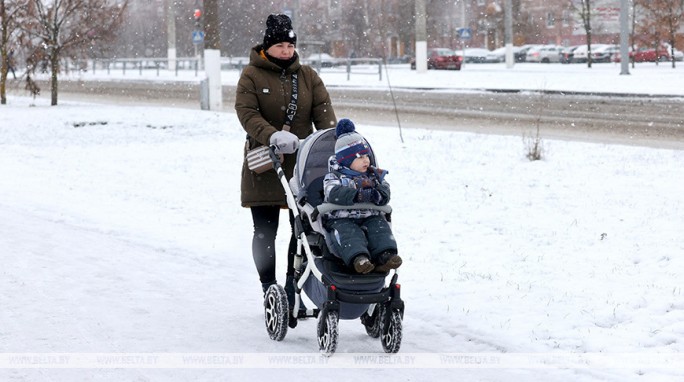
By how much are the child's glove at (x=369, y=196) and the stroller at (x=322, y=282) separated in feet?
0.11

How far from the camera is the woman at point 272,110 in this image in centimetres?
579

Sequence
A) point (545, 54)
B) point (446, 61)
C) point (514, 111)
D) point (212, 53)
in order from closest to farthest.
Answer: point (514, 111)
point (212, 53)
point (446, 61)
point (545, 54)

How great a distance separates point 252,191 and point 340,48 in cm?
7462

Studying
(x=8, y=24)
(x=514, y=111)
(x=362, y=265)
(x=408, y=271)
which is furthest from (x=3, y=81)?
(x=362, y=265)

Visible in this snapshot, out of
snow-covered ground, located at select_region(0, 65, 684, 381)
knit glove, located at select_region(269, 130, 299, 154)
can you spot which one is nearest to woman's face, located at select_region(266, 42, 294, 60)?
knit glove, located at select_region(269, 130, 299, 154)

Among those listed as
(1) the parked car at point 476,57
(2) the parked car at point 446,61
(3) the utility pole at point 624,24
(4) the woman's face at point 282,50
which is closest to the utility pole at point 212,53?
(3) the utility pole at point 624,24

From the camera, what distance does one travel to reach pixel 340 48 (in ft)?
261

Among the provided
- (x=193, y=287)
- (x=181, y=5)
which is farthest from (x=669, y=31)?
(x=181, y=5)

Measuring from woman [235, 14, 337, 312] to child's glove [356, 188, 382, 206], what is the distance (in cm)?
71

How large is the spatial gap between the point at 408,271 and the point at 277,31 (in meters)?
2.80

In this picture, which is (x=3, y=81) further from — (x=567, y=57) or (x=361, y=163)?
(x=567, y=57)

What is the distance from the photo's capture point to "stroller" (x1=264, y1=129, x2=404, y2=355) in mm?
5176

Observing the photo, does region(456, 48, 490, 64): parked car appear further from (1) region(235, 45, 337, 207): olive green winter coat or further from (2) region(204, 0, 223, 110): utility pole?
(1) region(235, 45, 337, 207): olive green winter coat

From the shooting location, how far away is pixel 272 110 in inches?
234
